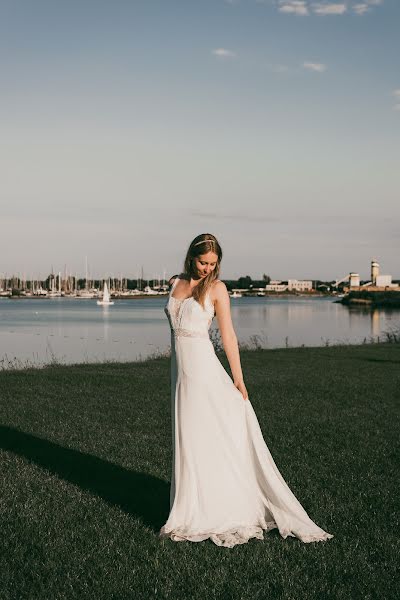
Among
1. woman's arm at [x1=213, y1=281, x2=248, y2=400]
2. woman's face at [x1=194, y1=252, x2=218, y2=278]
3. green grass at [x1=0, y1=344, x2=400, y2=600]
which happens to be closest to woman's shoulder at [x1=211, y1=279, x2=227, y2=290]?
woman's arm at [x1=213, y1=281, x2=248, y2=400]

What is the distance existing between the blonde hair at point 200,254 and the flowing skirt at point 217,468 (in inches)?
16.7

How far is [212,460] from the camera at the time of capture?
18.9 feet

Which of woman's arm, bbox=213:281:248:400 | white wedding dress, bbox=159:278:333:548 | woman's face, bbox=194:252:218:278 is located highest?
woman's face, bbox=194:252:218:278

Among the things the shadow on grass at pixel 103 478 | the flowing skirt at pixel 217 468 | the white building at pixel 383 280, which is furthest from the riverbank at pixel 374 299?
the flowing skirt at pixel 217 468

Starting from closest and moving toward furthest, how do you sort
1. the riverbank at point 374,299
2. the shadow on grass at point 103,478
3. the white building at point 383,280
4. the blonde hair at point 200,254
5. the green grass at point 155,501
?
the green grass at point 155,501
the blonde hair at point 200,254
the shadow on grass at point 103,478
the riverbank at point 374,299
the white building at point 383,280

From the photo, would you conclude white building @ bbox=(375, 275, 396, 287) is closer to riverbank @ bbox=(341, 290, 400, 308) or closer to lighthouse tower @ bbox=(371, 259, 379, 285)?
lighthouse tower @ bbox=(371, 259, 379, 285)

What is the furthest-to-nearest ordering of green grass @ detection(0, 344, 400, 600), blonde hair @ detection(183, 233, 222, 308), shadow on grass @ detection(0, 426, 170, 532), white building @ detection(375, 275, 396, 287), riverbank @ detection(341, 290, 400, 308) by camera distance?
white building @ detection(375, 275, 396, 287) < riverbank @ detection(341, 290, 400, 308) < shadow on grass @ detection(0, 426, 170, 532) < blonde hair @ detection(183, 233, 222, 308) < green grass @ detection(0, 344, 400, 600)

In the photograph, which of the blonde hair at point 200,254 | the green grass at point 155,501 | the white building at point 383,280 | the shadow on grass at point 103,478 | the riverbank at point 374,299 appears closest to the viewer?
the green grass at point 155,501

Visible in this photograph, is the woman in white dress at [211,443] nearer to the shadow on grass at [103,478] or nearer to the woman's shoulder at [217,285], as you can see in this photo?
the woman's shoulder at [217,285]

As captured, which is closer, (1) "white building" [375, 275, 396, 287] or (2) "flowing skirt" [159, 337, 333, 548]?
(2) "flowing skirt" [159, 337, 333, 548]

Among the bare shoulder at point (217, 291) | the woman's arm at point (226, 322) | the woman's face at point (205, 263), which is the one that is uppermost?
the woman's face at point (205, 263)

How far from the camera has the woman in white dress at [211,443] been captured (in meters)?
5.71

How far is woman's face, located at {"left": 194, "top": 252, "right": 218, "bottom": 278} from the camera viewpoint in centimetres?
569

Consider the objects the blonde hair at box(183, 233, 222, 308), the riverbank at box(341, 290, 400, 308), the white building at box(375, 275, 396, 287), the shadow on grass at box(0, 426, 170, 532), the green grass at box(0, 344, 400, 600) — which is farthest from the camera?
the white building at box(375, 275, 396, 287)
